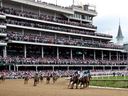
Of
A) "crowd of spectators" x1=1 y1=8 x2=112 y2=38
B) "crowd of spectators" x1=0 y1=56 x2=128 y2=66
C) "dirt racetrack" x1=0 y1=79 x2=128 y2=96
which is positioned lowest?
"dirt racetrack" x1=0 y1=79 x2=128 y2=96

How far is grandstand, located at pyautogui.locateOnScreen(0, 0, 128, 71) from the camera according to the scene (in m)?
65.2

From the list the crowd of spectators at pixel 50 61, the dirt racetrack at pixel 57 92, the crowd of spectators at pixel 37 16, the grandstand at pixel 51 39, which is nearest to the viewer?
the dirt racetrack at pixel 57 92

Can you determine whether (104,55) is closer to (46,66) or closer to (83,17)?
(83,17)

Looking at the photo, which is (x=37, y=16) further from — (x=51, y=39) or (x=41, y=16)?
(x=51, y=39)

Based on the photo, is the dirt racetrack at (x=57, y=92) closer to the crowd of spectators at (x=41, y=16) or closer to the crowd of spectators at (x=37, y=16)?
the crowd of spectators at (x=37, y=16)

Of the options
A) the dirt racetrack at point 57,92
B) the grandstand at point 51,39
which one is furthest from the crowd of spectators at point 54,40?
the dirt racetrack at point 57,92

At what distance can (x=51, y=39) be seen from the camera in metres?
73.9

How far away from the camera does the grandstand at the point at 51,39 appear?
6525cm

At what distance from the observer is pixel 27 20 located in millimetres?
72750

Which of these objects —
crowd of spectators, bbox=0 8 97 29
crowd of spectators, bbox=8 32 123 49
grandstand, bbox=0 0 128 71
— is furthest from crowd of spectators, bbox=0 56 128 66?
crowd of spectators, bbox=0 8 97 29

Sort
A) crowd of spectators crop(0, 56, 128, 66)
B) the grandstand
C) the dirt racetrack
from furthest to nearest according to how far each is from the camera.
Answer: the grandstand < crowd of spectators crop(0, 56, 128, 66) < the dirt racetrack

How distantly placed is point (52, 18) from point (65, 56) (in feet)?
29.2

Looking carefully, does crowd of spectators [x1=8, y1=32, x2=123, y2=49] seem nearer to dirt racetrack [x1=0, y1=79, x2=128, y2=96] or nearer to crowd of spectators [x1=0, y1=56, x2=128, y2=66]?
crowd of spectators [x1=0, y1=56, x2=128, y2=66]

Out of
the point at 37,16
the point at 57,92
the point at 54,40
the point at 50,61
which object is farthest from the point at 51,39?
the point at 57,92
